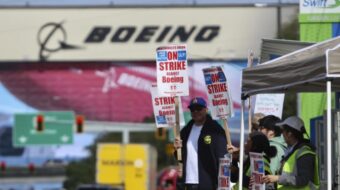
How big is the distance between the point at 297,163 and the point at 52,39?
67.4 meters

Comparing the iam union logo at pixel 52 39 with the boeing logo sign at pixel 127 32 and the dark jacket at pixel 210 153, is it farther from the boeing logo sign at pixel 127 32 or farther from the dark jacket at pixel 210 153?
the dark jacket at pixel 210 153

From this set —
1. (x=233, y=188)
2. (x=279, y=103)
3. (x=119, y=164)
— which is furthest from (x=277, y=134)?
(x=119, y=164)

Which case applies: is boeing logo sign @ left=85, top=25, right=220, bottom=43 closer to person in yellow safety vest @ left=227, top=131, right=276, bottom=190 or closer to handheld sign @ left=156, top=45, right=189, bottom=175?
handheld sign @ left=156, top=45, right=189, bottom=175

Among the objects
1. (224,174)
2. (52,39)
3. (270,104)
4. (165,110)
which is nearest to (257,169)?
(224,174)

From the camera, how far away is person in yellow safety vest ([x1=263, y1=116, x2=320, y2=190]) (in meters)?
9.43

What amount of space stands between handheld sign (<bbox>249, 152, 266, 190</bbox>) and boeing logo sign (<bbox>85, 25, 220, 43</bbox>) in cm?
6718

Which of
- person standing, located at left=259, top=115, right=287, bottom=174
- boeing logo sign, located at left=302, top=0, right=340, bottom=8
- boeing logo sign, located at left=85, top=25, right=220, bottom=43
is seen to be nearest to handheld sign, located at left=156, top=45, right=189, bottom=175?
person standing, located at left=259, top=115, right=287, bottom=174

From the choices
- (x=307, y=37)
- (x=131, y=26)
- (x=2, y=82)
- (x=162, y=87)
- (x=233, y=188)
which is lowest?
(x=233, y=188)

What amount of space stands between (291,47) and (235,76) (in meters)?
56.4

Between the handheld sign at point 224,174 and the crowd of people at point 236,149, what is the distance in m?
0.06

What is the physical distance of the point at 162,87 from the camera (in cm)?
1197

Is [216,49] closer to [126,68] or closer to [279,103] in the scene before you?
[126,68]

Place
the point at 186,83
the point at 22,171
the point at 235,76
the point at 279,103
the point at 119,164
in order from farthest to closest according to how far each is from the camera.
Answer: the point at 22,171 < the point at 235,76 < the point at 119,164 < the point at 279,103 < the point at 186,83

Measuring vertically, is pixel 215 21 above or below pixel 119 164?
above
